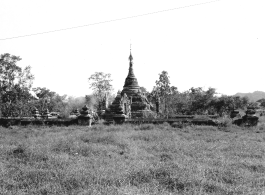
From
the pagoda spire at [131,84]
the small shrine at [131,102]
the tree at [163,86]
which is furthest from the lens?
the tree at [163,86]

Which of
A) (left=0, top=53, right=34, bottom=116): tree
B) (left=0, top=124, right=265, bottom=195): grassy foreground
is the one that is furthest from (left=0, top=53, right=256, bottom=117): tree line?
(left=0, top=124, right=265, bottom=195): grassy foreground

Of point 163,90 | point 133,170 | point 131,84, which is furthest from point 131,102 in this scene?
point 133,170

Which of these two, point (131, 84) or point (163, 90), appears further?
point (163, 90)

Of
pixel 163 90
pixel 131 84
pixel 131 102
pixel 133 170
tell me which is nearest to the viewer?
pixel 133 170

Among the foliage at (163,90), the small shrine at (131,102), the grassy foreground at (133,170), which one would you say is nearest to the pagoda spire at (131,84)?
the small shrine at (131,102)

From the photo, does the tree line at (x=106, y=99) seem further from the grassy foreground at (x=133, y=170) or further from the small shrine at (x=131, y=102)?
the grassy foreground at (x=133, y=170)

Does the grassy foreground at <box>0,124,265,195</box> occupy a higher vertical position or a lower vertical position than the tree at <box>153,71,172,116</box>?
lower

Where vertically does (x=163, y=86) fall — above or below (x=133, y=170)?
above

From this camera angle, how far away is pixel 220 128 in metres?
13.5

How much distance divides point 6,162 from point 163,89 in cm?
2880

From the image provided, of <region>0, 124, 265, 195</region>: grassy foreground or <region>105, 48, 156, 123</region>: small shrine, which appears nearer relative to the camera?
<region>0, 124, 265, 195</region>: grassy foreground

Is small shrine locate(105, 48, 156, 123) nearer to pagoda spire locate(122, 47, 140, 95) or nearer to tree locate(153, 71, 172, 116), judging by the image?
pagoda spire locate(122, 47, 140, 95)

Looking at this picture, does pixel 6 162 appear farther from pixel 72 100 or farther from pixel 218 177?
pixel 72 100

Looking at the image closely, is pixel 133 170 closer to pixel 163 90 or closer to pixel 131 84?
pixel 131 84
